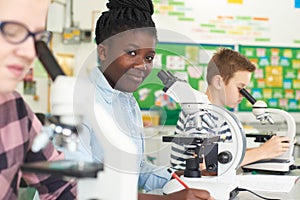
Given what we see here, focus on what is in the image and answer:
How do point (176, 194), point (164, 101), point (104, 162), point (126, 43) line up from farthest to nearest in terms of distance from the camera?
point (164, 101), point (176, 194), point (126, 43), point (104, 162)

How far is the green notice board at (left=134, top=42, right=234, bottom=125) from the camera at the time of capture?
1014 mm

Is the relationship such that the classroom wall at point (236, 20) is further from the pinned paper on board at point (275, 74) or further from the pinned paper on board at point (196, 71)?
the pinned paper on board at point (196, 71)

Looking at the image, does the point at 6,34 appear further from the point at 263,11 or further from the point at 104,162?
the point at 263,11

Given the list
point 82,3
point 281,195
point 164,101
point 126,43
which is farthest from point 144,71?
point 82,3

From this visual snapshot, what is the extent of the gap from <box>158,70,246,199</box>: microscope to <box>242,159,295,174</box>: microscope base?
44 cm

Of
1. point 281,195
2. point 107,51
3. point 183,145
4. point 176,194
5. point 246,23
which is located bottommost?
point 281,195

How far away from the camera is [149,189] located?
122cm

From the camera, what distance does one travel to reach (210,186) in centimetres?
124

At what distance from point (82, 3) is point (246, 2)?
1.25 meters

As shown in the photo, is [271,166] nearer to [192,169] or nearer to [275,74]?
[192,169]

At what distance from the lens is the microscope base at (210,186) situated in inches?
47.5

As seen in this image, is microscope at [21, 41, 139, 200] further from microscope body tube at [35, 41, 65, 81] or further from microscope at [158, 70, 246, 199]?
microscope at [158, 70, 246, 199]

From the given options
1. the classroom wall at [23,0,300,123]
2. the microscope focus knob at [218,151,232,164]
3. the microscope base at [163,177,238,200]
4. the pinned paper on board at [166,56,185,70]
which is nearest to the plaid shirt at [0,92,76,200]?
the pinned paper on board at [166,56,185,70]

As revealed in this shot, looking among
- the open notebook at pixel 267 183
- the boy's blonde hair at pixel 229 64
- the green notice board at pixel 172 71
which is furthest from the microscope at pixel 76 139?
the boy's blonde hair at pixel 229 64
